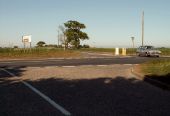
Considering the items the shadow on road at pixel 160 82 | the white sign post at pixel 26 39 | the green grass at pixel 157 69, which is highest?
the white sign post at pixel 26 39

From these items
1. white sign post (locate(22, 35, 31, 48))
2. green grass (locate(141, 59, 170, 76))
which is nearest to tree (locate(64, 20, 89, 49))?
white sign post (locate(22, 35, 31, 48))

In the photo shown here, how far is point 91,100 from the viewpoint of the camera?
10.4 m

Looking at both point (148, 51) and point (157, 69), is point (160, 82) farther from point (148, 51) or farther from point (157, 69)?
point (148, 51)

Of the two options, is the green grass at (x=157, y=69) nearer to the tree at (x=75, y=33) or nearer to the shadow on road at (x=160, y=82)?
the shadow on road at (x=160, y=82)

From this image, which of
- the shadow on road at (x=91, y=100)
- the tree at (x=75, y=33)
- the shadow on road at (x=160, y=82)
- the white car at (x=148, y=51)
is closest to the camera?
the shadow on road at (x=91, y=100)

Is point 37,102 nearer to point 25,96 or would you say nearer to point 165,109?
point 25,96

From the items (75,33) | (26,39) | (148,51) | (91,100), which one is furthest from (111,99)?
(75,33)

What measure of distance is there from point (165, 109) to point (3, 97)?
5050mm

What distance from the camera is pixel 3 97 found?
11.2 metres

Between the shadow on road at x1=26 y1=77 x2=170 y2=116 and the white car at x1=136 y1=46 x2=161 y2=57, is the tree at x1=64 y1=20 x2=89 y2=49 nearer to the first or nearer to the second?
the white car at x1=136 y1=46 x2=161 y2=57

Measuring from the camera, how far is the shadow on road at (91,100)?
343 inches

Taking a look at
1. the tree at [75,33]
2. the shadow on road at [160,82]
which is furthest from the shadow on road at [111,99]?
the tree at [75,33]

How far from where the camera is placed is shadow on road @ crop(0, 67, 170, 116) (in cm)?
870

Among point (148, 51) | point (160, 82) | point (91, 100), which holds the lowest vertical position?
point (91, 100)
